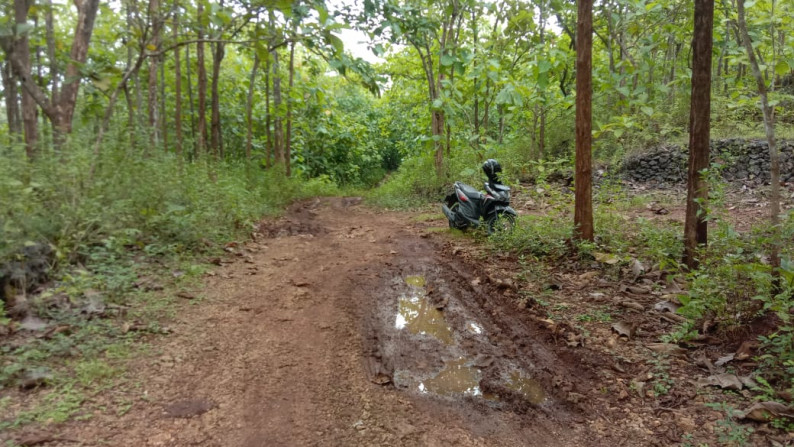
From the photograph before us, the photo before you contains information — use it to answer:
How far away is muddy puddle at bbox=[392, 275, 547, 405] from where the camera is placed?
10.4 feet

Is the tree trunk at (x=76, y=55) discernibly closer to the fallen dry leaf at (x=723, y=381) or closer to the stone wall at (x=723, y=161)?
the fallen dry leaf at (x=723, y=381)

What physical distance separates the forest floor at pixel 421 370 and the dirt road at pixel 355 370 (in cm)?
1

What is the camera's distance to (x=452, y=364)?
355cm

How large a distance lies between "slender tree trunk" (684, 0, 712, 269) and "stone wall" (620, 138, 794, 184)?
4.40 m

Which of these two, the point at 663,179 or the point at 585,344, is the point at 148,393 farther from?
the point at 663,179

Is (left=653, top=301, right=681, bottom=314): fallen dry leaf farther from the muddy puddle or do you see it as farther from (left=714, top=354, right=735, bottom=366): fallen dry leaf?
the muddy puddle

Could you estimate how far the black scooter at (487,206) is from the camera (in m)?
7.20

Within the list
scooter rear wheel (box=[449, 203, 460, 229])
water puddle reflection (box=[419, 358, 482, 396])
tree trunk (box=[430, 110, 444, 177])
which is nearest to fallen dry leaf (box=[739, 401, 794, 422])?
water puddle reflection (box=[419, 358, 482, 396])

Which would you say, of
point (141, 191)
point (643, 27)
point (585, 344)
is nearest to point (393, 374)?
point (585, 344)

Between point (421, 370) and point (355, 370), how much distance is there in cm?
50

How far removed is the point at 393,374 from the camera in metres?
3.37

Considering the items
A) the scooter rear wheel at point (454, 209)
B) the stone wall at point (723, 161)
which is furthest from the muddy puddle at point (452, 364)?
the stone wall at point (723, 161)

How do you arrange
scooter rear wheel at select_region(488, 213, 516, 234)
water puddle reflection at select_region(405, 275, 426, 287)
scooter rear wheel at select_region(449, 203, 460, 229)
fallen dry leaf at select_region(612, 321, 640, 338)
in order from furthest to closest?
scooter rear wheel at select_region(449, 203, 460, 229)
scooter rear wheel at select_region(488, 213, 516, 234)
water puddle reflection at select_region(405, 275, 426, 287)
fallen dry leaf at select_region(612, 321, 640, 338)

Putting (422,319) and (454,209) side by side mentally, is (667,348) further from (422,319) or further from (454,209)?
(454,209)
